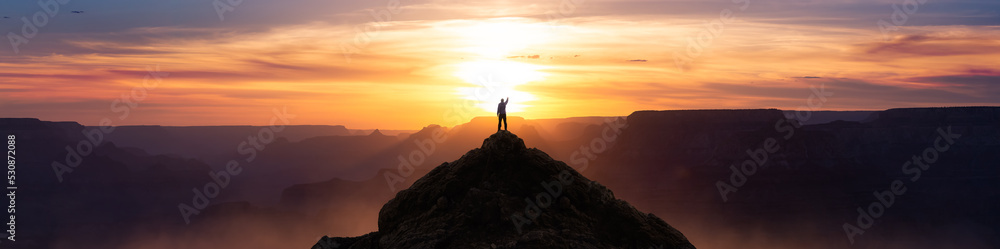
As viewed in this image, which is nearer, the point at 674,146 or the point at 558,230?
the point at 558,230

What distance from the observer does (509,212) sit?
17219 mm

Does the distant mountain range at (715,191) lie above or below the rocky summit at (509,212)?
above

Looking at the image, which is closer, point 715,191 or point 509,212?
point 509,212

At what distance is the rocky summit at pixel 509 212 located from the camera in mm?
17000

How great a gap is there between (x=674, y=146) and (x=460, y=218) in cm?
15355

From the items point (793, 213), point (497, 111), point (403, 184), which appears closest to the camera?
point (497, 111)

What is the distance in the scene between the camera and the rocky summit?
55.8ft

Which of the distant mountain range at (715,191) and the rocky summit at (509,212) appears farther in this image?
the distant mountain range at (715,191)

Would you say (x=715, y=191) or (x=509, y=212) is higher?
(x=715, y=191)

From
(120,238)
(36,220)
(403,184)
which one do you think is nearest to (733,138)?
(403,184)

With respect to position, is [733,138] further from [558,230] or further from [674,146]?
[558,230]

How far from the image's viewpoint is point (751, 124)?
16738cm

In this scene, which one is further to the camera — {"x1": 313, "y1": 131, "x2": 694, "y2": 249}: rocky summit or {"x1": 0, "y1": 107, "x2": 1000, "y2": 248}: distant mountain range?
{"x1": 0, "y1": 107, "x2": 1000, "y2": 248}: distant mountain range

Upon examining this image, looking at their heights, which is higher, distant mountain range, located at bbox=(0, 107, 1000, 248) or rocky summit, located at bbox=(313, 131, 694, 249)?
distant mountain range, located at bbox=(0, 107, 1000, 248)
